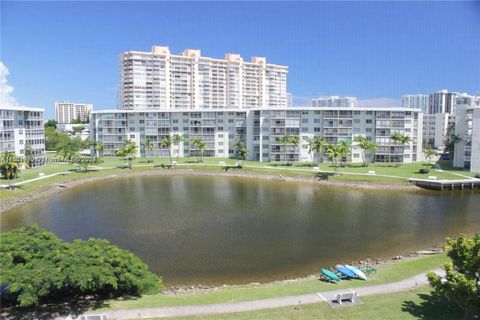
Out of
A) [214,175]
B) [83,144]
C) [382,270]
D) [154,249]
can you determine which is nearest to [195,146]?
[214,175]

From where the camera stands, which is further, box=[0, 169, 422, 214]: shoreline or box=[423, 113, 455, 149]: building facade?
box=[423, 113, 455, 149]: building facade

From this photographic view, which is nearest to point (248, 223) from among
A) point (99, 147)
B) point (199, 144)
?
point (199, 144)

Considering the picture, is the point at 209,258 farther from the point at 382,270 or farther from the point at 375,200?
the point at 375,200

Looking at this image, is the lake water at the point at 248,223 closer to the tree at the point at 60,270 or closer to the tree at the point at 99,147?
the tree at the point at 60,270

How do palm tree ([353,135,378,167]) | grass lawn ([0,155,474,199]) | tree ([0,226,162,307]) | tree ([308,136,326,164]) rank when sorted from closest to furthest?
1. tree ([0,226,162,307])
2. grass lawn ([0,155,474,199])
3. tree ([308,136,326,164])
4. palm tree ([353,135,378,167])

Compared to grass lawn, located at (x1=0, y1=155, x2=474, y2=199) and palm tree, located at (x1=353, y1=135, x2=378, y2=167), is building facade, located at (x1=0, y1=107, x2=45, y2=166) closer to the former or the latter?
grass lawn, located at (x1=0, y1=155, x2=474, y2=199)

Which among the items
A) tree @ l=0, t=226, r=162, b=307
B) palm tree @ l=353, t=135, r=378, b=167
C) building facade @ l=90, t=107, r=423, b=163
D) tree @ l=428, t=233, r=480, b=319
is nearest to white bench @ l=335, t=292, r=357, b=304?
tree @ l=428, t=233, r=480, b=319

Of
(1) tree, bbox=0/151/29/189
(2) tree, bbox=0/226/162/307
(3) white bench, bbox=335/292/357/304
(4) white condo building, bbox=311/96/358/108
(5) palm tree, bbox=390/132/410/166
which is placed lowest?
(3) white bench, bbox=335/292/357/304
